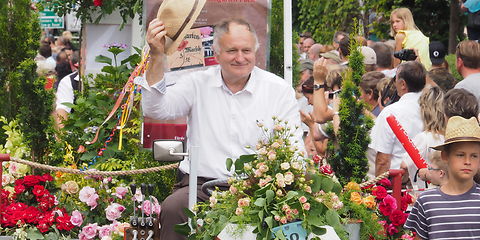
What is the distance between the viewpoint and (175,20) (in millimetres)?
7230

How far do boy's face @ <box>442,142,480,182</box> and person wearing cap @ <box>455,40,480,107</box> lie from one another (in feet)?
11.5

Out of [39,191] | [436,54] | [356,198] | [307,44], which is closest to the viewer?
[356,198]

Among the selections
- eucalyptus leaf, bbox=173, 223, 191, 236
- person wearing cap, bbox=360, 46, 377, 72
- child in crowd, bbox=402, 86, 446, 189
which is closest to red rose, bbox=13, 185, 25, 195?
eucalyptus leaf, bbox=173, 223, 191, 236

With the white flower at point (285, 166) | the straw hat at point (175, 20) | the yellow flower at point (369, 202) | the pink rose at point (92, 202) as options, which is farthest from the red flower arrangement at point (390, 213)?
the pink rose at point (92, 202)

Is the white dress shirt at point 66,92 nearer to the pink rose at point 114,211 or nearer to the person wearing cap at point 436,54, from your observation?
the person wearing cap at point 436,54

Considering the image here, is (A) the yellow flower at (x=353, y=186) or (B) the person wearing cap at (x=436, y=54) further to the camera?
(B) the person wearing cap at (x=436, y=54)

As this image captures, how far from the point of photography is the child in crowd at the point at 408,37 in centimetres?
1250

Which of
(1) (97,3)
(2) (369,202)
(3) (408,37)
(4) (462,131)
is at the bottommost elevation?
(2) (369,202)

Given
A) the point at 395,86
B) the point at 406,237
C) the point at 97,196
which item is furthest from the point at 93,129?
the point at 406,237

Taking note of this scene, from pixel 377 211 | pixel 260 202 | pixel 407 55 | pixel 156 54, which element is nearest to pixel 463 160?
pixel 260 202

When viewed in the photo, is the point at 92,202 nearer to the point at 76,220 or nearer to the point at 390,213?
the point at 76,220

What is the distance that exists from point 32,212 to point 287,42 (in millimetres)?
2634

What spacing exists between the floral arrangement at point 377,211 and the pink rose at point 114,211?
1880mm

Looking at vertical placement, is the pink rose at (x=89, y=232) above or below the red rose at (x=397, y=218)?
below
